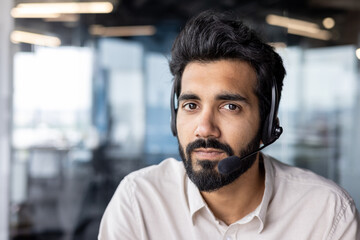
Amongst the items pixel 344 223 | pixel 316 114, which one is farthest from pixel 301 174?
pixel 316 114

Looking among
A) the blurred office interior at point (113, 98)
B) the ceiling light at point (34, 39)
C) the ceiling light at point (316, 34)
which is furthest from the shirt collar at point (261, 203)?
the ceiling light at point (34, 39)

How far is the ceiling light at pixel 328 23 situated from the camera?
13.2ft

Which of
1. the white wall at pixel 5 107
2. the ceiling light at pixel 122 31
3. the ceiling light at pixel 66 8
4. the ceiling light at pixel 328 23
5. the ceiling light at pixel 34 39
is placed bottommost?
the white wall at pixel 5 107

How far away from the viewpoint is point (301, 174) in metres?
1.37

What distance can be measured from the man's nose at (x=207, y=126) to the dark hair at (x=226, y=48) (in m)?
0.18

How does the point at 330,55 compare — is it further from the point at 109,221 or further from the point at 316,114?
the point at 109,221

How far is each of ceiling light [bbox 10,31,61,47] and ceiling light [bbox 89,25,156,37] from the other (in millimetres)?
387

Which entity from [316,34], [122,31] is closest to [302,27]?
[316,34]

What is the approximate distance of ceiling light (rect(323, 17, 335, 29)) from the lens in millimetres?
4012

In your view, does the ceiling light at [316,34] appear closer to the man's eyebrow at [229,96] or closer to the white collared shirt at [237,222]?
the white collared shirt at [237,222]

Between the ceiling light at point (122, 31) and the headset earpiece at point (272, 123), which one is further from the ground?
the ceiling light at point (122, 31)

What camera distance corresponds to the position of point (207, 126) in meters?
1.13

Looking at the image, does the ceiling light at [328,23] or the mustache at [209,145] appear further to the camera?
the ceiling light at [328,23]

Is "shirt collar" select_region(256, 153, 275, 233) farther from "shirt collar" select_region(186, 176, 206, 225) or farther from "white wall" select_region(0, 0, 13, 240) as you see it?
"white wall" select_region(0, 0, 13, 240)
